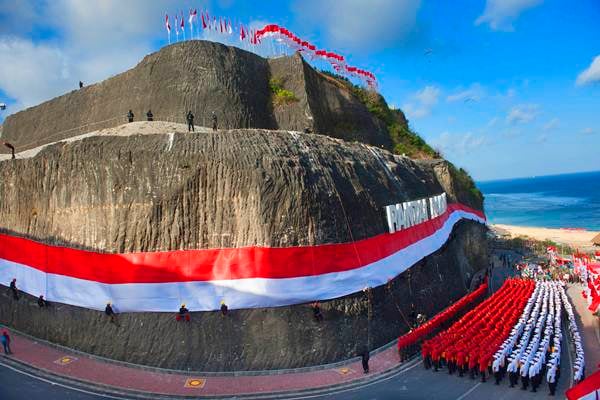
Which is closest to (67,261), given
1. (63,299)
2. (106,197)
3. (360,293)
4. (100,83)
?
(63,299)

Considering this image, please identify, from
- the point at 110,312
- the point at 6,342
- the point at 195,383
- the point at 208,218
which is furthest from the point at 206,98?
the point at 195,383

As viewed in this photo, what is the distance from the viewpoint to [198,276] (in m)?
16.2

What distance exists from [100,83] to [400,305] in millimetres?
27995

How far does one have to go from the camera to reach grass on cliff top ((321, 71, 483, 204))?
135 ft

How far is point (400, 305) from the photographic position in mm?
20156

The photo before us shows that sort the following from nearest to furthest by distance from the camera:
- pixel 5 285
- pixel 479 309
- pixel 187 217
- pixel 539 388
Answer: pixel 539 388 → pixel 187 217 → pixel 5 285 → pixel 479 309

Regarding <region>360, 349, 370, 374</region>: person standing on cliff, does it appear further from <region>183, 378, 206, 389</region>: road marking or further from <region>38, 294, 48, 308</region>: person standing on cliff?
<region>38, 294, 48, 308</region>: person standing on cliff

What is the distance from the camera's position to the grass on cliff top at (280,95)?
103 ft

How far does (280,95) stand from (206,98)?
5.77 meters

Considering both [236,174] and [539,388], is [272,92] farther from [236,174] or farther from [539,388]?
[539,388]

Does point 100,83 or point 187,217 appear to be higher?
point 100,83

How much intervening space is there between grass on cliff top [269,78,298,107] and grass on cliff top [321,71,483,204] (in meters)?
8.42

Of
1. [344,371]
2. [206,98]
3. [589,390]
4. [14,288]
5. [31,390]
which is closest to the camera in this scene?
[589,390]

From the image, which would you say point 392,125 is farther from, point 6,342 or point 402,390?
point 6,342
